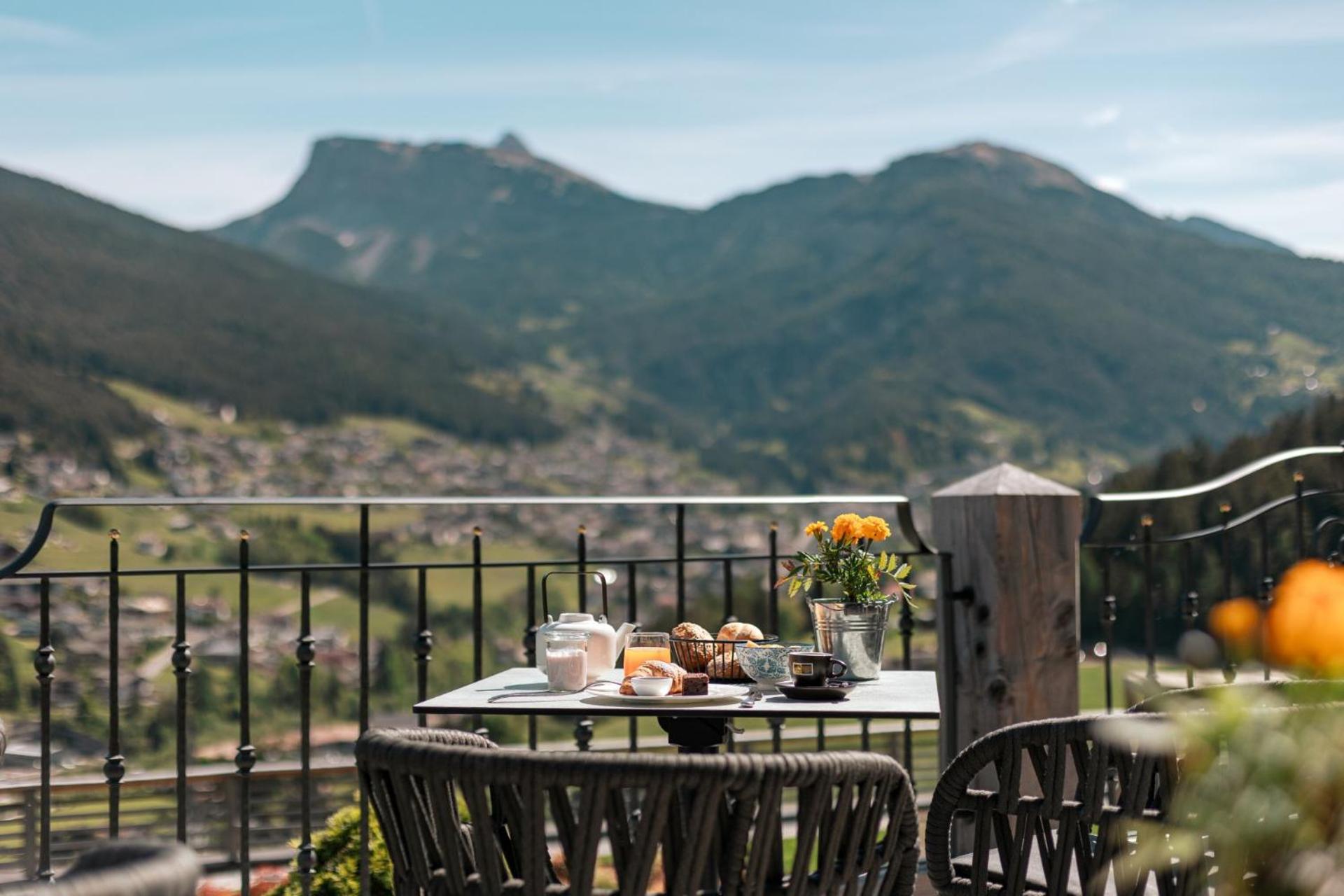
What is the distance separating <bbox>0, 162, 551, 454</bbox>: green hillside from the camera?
8075 cm

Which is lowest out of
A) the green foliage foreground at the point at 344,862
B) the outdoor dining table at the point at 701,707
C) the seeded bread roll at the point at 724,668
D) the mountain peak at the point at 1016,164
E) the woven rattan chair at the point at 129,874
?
the green foliage foreground at the point at 344,862

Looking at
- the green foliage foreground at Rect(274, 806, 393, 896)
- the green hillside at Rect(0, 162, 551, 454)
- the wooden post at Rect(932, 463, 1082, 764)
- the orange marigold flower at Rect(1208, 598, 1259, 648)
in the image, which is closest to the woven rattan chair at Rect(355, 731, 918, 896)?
the orange marigold flower at Rect(1208, 598, 1259, 648)

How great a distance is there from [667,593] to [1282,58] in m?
51.0

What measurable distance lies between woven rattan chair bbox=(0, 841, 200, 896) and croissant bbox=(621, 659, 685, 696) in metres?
1.46

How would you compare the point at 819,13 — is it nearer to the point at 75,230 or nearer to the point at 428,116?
the point at 75,230

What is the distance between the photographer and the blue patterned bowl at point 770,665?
2.74 meters

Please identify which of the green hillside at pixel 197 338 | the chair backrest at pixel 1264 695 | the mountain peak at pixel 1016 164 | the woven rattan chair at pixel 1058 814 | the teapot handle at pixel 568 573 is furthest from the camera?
the mountain peak at pixel 1016 164

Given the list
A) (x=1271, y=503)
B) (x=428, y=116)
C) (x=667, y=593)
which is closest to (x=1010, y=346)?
(x=667, y=593)

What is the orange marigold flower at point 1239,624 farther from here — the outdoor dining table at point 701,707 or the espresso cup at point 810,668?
the espresso cup at point 810,668

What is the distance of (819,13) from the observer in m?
65.7

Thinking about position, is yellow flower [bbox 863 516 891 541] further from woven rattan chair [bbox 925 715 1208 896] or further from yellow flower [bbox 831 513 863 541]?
woven rattan chair [bbox 925 715 1208 896]

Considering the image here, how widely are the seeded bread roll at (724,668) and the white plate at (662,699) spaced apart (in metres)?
0.26

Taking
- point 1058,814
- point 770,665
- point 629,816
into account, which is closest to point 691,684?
point 770,665

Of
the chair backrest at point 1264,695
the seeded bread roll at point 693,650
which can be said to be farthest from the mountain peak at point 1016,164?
the chair backrest at point 1264,695
